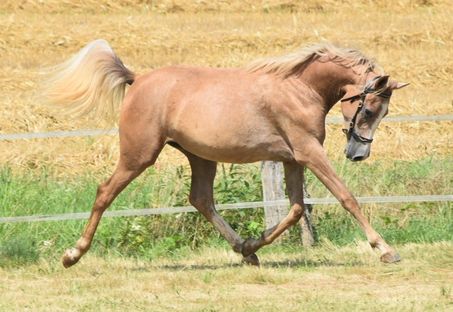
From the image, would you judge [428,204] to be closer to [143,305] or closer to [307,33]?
[143,305]

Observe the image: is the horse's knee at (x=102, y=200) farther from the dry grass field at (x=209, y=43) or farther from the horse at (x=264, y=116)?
the dry grass field at (x=209, y=43)

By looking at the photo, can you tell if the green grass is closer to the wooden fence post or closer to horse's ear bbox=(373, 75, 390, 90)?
the wooden fence post

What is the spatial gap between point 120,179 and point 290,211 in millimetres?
1317

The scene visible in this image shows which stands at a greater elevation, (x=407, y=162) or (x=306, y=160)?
(x=306, y=160)

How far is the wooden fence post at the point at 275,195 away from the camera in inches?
426

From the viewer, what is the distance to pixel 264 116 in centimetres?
938

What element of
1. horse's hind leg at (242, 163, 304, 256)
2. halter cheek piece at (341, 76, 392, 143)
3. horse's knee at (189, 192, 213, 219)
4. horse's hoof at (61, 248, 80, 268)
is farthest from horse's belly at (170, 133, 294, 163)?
horse's hoof at (61, 248, 80, 268)

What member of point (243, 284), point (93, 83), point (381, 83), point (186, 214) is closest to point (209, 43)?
point (186, 214)

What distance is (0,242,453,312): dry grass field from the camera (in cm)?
805

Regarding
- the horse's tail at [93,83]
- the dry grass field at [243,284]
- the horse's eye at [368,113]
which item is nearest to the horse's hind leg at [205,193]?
the dry grass field at [243,284]

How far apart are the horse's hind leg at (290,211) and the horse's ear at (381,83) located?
2.95 feet

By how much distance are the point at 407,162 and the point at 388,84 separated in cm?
422

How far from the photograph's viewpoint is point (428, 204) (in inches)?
455

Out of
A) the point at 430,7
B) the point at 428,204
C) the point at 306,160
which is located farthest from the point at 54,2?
the point at 306,160
